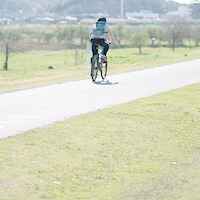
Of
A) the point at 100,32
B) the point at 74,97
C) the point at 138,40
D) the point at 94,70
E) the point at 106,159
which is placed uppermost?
the point at 100,32

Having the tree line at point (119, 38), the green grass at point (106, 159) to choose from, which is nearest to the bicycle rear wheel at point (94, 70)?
the green grass at point (106, 159)

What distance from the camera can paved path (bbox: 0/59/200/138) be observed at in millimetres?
8898

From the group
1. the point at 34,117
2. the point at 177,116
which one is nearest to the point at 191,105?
the point at 177,116

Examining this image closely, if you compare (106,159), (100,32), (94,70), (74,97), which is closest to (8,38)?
(94,70)

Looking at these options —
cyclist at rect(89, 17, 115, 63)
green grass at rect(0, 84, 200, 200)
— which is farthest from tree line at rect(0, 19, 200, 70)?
green grass at rect(0, 84, 200, 200)

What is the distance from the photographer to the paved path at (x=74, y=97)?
8.90 metres

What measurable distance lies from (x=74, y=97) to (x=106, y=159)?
5.58m

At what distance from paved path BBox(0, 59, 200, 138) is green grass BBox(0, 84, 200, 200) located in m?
0.61

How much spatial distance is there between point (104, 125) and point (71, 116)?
1.04 metres

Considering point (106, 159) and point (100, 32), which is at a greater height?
point (100, 32)

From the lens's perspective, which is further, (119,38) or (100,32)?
(119,38)

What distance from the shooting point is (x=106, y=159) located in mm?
6410

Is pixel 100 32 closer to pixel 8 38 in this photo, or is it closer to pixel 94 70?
pixel 94 70

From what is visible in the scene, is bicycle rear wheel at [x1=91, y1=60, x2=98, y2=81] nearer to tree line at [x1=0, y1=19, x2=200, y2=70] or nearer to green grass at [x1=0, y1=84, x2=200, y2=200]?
green grass at [x1=0, y1=84, x2=200, y2=200]
